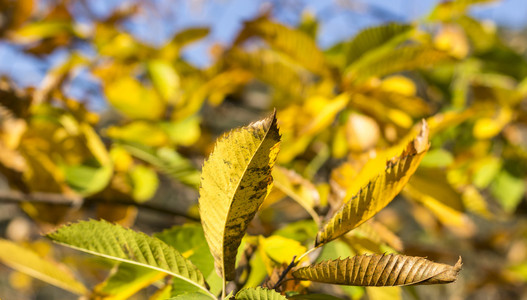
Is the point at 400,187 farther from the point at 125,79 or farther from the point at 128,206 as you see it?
the point at 125,79

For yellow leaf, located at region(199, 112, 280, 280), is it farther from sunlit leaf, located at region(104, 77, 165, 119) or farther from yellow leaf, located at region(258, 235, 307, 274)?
sunlit leaf, located at region(104, 77, 165, 119)

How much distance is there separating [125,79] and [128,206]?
340mm

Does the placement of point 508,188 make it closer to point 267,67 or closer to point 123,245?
point 267,67

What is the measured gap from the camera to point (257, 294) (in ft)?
1.02

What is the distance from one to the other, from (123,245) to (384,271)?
210 mm

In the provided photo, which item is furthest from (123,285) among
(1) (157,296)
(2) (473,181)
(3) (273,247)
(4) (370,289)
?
(2) (473,181)

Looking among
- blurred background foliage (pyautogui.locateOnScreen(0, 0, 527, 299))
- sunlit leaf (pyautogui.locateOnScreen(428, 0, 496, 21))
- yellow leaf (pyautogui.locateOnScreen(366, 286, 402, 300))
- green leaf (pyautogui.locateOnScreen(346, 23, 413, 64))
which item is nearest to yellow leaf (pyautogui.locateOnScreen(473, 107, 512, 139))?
blurred background foliage (pyautogui.locateOnScreen(0, 0, 527, 299))

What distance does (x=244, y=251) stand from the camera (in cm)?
46

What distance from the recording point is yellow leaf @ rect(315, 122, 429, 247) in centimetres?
31

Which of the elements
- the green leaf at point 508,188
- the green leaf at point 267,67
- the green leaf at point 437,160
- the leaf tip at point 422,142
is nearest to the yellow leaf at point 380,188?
the leaf tip at point 422,142

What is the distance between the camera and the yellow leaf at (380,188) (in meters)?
0.31

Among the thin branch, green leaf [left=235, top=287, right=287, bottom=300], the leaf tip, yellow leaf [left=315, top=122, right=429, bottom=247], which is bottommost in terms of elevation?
the thin branch

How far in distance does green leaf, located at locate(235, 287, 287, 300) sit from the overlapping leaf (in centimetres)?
4

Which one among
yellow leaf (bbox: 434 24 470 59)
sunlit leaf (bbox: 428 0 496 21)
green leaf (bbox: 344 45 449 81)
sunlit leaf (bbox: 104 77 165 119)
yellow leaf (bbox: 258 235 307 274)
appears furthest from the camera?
yellow leaf (bbox: 434 24 470 59)
